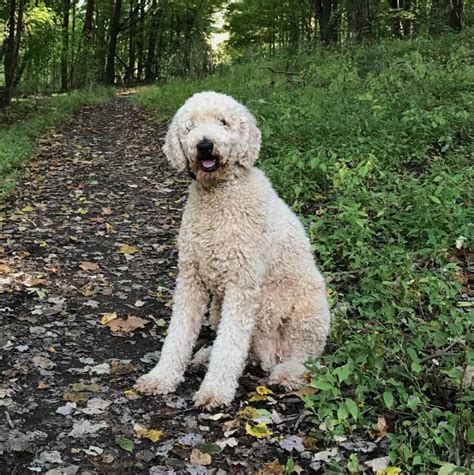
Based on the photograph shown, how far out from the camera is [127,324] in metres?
4.88

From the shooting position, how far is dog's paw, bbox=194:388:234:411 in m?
3.61

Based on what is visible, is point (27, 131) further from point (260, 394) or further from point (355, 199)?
point (260, 394)

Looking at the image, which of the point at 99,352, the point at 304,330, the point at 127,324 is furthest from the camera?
the point at 127,324

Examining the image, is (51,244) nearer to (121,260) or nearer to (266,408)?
(121,260)

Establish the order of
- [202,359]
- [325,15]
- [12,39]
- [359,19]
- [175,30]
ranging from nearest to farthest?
[202,359] → [12,39] → [359,19] → [325,15] → [175,30]

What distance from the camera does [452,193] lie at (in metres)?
5.66

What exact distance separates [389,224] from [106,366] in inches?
121

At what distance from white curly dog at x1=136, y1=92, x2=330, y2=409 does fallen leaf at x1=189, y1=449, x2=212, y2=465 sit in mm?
432

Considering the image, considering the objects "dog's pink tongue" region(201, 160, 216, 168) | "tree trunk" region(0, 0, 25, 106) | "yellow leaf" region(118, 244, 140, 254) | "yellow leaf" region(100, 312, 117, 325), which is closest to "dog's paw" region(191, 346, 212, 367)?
"yellow leaf" region(100, 312, 117, 325)

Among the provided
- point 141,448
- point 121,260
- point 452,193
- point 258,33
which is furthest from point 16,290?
point 258,33

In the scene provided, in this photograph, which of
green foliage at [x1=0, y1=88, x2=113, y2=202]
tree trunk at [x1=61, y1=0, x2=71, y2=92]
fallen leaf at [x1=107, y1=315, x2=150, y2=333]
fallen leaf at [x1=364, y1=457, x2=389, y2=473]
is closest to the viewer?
fallen leaf at [x1=364, y1=457, x2=389, y2=473]

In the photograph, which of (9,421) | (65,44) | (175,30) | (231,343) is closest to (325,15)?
(65,44)

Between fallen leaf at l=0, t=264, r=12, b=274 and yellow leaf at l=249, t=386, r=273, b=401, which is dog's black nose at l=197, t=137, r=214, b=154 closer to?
yellow leaf at l=249, t=386, r=273, b=401

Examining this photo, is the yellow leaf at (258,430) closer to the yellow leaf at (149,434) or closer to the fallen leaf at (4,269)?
the yellow leaf at (149,434)
